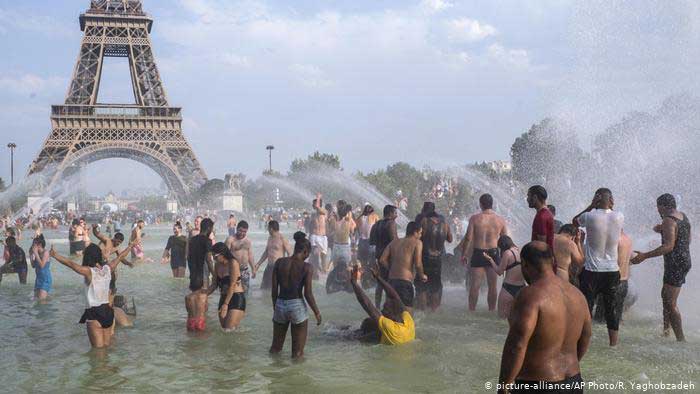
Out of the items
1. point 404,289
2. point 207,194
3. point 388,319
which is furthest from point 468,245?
point 207,194

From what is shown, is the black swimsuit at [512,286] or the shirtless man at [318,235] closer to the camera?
the black swimsuit at [512,286]

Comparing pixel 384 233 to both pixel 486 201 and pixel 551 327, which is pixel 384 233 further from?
pixel 551 327

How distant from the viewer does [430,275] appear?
418 inches

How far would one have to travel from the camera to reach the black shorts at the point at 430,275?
10.6m

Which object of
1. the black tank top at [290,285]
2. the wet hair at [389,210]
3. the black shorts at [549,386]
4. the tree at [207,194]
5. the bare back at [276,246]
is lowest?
the black shorts at [549,386]

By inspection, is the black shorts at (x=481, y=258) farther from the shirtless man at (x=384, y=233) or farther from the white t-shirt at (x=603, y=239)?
the white t-shirt at (x=603, y=239)

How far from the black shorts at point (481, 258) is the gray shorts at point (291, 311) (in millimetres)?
3851

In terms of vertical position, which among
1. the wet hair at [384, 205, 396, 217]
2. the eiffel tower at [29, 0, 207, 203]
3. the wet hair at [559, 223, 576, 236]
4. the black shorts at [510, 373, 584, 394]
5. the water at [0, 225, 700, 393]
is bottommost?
the water at [0, 225, 700, 393]

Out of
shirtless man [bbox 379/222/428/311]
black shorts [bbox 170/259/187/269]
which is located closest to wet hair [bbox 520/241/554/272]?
shirtless man [bbox 379/222/428/311]

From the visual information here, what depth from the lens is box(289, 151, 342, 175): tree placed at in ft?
302

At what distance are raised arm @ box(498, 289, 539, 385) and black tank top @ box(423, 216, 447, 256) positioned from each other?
6.74 meters

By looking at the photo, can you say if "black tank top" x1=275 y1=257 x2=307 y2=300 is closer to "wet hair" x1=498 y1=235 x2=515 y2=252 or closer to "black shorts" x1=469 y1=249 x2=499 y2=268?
"wet hair" x1=498 y1=235 x2=515 y2=252

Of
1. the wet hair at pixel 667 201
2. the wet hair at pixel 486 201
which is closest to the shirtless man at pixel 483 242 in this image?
the wet hair at pixel 486 201

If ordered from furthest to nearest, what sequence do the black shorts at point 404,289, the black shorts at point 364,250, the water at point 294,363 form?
the black shorts at point 364,250
the black shorts at point 404,289
the water at point 294,363
